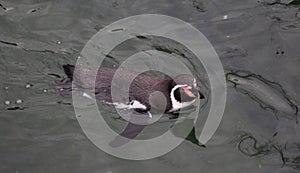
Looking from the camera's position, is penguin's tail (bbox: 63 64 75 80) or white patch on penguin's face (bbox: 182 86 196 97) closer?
white patch on penguin's face (bbox: 182 86 196 97)

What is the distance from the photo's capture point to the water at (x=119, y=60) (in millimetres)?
6102

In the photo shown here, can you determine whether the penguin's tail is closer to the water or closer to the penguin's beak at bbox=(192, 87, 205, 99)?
the water

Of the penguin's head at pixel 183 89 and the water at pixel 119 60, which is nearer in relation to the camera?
the water at pixel 119 60

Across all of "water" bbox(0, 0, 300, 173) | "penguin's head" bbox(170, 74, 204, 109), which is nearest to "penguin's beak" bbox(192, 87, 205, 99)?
"penguin's head" bbox(170, 74, 204, 109)

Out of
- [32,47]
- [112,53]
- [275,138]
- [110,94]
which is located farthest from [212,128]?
[32,47]

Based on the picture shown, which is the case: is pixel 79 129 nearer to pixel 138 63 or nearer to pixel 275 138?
pixel 138 63

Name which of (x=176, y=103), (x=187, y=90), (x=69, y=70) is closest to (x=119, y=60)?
(x=69, y=70)

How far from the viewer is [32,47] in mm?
7355

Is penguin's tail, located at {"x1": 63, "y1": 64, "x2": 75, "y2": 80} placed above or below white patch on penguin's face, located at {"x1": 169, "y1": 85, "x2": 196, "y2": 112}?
above

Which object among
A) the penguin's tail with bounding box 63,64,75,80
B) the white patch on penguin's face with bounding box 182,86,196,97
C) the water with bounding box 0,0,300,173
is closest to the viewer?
the water with bounding box 0,0,300,173

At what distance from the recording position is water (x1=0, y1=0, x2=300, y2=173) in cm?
610

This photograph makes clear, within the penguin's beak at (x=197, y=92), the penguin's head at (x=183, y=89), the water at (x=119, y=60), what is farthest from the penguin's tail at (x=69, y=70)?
the penguin's beak at (x=197, y=92)

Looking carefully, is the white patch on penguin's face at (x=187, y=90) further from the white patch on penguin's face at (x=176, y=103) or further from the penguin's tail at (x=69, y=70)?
the penguin's tail at (x=69, y=70)

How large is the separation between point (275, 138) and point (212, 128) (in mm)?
841
